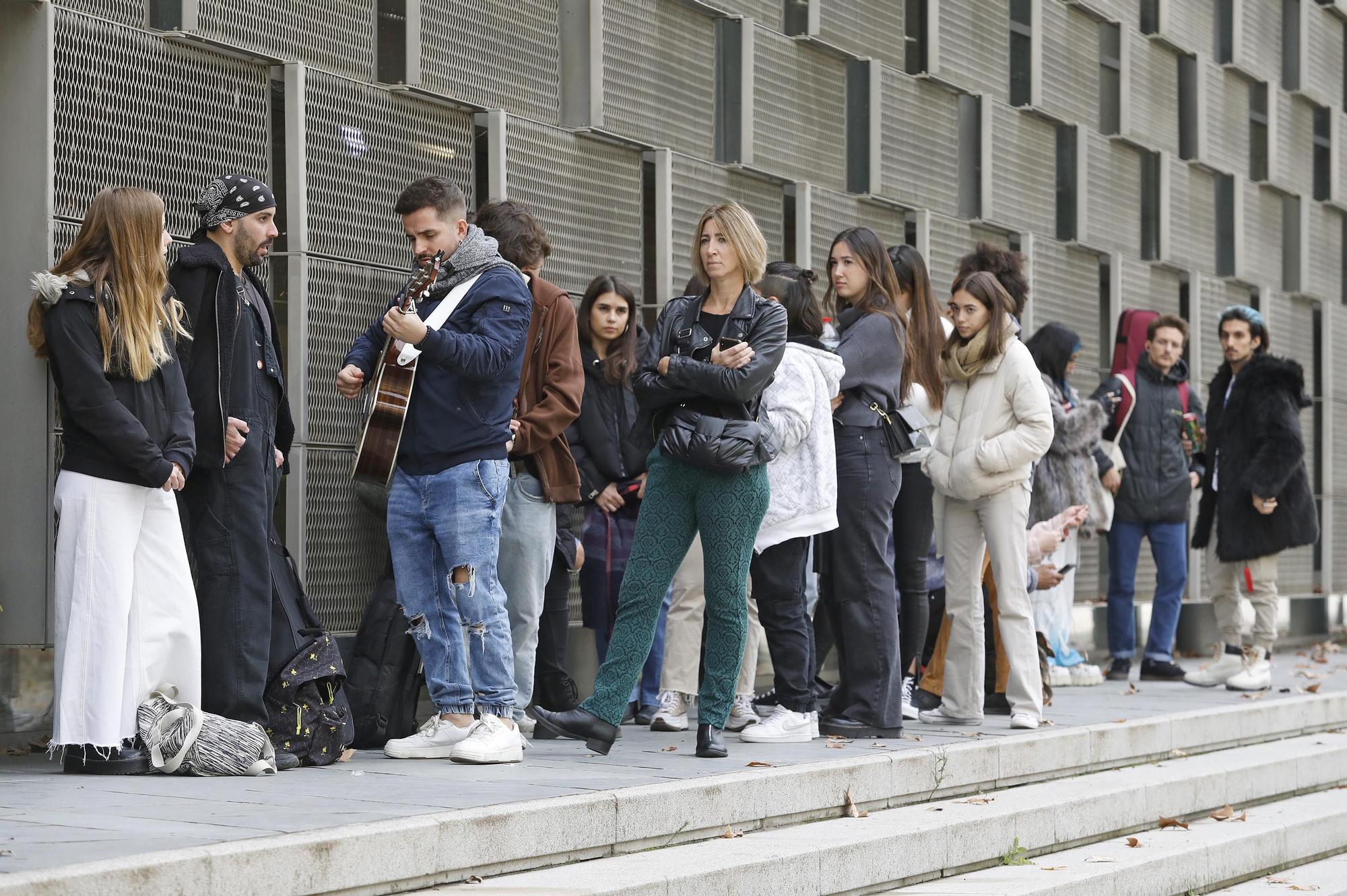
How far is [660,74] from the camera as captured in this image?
10.0 meters

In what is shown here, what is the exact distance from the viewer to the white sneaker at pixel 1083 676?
1121 cm

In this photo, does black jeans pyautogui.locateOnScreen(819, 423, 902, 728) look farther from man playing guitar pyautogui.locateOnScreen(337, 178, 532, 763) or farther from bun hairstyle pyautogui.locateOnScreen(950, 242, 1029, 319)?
bun hairstyle pyautogui.locateOnScreen(950, 242, 1029, 319)

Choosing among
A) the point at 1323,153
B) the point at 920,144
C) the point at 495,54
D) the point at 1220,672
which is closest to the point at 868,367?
the point at 495,54

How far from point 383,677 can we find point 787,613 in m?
1.63

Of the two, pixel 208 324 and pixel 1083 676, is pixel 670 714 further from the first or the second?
pixel 1083 676

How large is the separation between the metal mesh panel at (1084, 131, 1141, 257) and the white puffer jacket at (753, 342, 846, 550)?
7.85 m

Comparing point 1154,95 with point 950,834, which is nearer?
point 950,834

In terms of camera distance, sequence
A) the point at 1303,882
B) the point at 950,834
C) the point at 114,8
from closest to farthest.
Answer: the point at 950,834 < the point at 114,8 < the point at 1303,882

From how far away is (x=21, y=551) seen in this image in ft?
22.1

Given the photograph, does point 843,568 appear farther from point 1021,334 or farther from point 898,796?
point 1021,334

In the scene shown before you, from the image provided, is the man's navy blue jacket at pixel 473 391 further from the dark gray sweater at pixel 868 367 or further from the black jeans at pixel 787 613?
the dark gray sweater at pixel 868 367

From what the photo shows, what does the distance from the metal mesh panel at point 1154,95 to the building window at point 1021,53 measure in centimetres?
165

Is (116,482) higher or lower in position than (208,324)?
lower

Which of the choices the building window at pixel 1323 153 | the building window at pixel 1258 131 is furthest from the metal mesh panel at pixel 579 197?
the building window at pixel 1323 153
